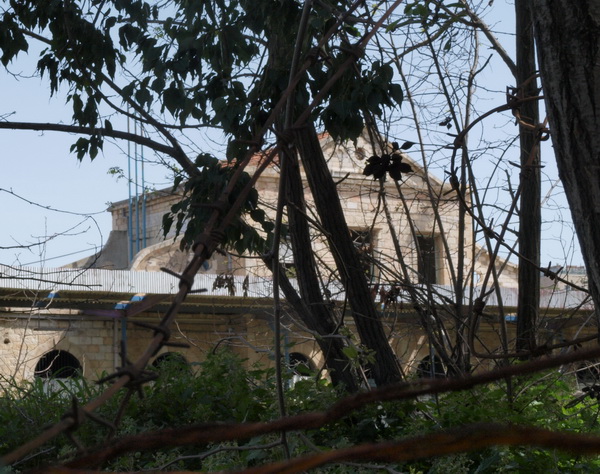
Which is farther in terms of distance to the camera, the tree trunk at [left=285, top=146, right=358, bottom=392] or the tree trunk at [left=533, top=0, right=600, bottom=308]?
the tree trunk at [left=285, top=146, right=358, bottom=392]

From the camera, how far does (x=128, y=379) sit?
0.59 meters

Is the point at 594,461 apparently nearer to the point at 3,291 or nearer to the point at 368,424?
the point at 368,424

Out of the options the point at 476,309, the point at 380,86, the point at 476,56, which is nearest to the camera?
the point at 476,309

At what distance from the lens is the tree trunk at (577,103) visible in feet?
4.10

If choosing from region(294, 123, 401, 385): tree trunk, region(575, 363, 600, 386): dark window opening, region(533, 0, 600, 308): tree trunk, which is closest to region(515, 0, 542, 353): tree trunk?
region(575, 363, 600, 386): dark window opening

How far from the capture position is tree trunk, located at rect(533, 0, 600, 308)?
1250 mm

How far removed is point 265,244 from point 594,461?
212cm

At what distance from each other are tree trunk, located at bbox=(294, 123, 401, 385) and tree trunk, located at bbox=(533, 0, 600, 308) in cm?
299

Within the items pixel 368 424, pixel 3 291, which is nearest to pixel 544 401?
pixel 368 424

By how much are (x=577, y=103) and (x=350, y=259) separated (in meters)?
3.07

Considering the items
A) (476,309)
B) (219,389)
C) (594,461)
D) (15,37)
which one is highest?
(15,37)

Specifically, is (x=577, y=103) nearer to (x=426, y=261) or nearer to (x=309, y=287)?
(x=309, y=287)

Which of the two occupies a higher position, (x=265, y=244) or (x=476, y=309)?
(x=265, y=244)

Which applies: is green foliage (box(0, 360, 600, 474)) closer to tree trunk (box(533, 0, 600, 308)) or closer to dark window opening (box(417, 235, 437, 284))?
dark window opening (box(417, 235, 437, 284))
